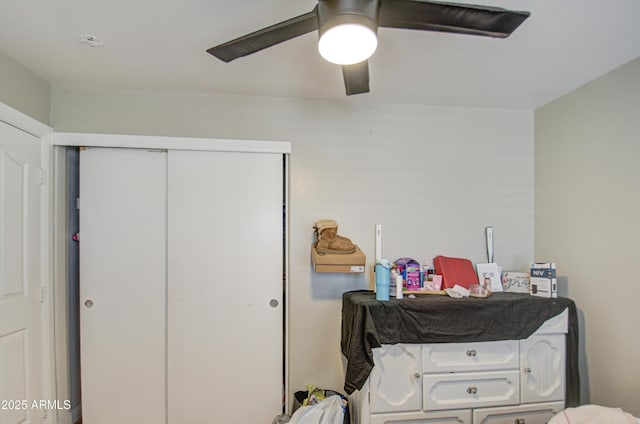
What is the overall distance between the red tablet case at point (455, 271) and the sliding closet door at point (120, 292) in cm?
196

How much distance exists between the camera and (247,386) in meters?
2.45

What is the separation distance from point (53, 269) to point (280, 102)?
191 centimetres

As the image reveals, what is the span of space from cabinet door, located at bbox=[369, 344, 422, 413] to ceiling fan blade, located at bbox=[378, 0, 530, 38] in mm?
1716

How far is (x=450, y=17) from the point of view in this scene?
1227mm

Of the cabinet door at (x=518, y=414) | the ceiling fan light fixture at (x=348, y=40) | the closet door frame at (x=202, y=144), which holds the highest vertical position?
the ceiling fan light fixture at (x=348, y=40)

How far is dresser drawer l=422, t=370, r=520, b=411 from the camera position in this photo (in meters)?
2.18

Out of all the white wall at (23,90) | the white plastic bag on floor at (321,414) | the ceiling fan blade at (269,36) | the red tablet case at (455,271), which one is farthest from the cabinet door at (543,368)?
the white wall at (23,90)

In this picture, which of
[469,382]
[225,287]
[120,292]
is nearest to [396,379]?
[469,382]

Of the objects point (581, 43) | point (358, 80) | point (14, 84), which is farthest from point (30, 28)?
point (581, 43)

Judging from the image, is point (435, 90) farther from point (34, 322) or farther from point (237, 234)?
Result: point (34, 322)

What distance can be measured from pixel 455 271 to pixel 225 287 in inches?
65.5

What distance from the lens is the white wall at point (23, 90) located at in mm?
2023

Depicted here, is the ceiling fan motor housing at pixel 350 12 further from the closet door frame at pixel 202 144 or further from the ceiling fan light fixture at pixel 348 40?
the closet door frame at pixel 202 144

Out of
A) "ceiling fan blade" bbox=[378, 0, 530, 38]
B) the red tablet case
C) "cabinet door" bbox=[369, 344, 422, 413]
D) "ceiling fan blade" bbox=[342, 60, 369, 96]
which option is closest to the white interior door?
"ceiling fan blade" bbox=[342, 60, 369, 96]
